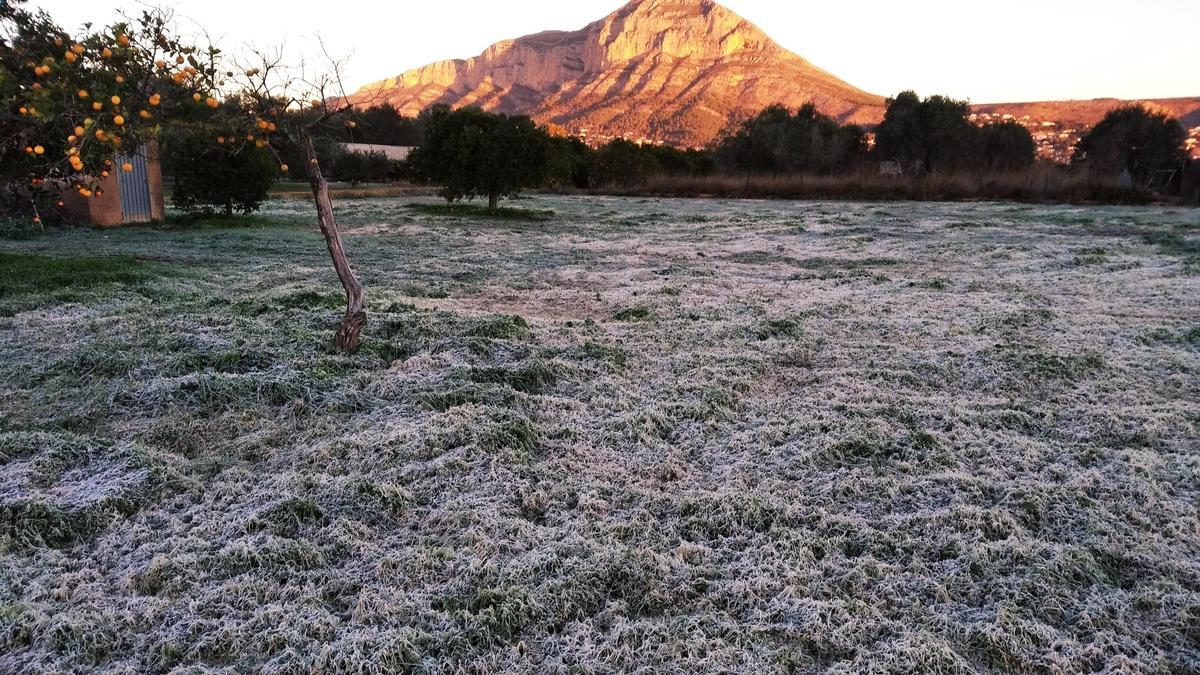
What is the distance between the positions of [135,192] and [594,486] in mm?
16259

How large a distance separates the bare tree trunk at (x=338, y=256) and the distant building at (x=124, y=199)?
1124cm

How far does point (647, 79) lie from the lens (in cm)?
9075

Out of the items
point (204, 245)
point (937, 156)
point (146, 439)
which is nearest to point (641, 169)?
point (937, 156)

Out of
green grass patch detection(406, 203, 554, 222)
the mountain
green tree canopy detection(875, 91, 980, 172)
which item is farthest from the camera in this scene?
the mountain

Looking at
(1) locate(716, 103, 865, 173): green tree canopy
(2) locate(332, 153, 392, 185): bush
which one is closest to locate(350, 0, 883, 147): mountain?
(2) locate(332, 153, 392, 185): bush

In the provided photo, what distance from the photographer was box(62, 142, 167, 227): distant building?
1345 cm

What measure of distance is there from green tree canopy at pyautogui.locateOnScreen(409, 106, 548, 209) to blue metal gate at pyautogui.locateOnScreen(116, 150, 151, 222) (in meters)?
6.77

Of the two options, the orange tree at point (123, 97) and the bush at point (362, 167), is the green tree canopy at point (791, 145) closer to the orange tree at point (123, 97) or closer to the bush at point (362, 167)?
the bush at point (362, 167)

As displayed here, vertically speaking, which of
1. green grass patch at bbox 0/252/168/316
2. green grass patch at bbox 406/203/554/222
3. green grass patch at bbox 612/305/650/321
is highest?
green grass patch at bbox 406/203/554/222

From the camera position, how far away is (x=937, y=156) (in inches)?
1303

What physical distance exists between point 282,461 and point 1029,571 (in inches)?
133

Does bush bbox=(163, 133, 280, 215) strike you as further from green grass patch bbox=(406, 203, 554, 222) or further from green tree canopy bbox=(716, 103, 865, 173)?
green tree canopy bbox=(716, 103, 865, 173)

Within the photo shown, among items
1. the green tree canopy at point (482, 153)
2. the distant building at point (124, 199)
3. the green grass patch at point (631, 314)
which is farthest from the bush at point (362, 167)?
the green grass patch at point (631, 314)

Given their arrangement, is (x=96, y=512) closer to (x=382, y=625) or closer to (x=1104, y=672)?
(x=382, y=625)
